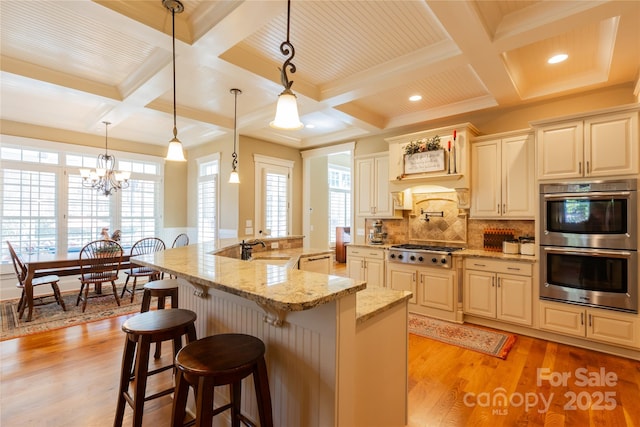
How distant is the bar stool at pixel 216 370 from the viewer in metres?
1.28

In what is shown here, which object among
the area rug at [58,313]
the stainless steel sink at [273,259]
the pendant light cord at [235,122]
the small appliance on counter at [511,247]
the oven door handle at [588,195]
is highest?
the pendant light cord at [235,122]

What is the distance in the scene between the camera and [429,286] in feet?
12.8

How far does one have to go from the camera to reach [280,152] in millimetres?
5918

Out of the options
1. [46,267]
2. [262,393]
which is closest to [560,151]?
[262,393]

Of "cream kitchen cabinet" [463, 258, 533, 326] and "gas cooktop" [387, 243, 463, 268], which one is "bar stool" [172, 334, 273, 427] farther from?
"cream kitchen cabinet" [463, 258, 533, 326]

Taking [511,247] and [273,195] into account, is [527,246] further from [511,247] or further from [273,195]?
[273,195]

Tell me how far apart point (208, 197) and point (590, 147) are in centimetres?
567

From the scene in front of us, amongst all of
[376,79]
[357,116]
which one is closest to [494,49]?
[376,79]

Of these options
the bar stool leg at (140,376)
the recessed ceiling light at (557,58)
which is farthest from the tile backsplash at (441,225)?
the bar stool leg at (140,376)

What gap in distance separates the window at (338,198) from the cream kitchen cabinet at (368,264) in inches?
139

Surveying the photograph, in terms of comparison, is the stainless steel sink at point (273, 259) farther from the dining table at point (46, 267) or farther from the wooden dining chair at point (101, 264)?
the dining table at point (46, 267)

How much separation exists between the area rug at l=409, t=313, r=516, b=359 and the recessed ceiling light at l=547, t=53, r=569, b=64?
2.89 m

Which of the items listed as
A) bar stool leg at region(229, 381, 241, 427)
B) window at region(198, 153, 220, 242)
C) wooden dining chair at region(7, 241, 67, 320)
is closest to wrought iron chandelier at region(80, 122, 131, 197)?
window at region(198, 153, 220, 242)

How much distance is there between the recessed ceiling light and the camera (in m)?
2.85
